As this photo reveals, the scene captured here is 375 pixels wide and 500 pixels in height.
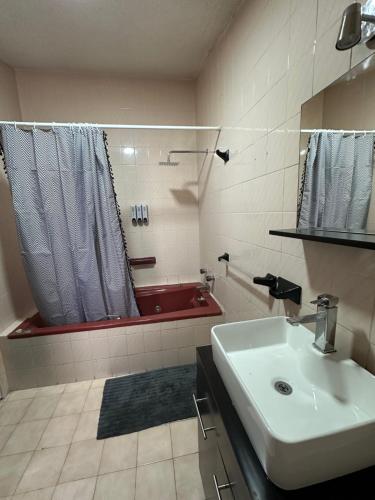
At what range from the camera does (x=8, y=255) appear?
1.81 m

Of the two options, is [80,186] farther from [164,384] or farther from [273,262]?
[164,384]

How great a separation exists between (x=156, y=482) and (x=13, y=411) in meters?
1.15

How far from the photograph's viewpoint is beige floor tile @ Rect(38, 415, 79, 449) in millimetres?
1282

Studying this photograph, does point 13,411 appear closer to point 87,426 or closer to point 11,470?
point 11,470

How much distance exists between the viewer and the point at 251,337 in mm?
863

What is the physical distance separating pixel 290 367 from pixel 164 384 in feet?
4.01

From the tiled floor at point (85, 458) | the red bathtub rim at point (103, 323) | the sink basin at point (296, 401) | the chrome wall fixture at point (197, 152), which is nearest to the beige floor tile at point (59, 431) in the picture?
the tiled floor at point (85, 458)

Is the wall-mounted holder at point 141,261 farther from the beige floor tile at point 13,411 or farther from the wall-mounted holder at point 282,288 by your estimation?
the wall-mounted holder at point 282,288

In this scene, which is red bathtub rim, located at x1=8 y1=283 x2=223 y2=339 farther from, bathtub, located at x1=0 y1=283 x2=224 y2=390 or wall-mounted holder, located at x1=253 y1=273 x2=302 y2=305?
wall-mounted holder, located at x1=253 y1=273 x2=302 y2=305

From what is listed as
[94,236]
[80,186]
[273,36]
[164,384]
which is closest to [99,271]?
[94,236]

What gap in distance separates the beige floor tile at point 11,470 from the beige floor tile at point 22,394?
0.47 meters

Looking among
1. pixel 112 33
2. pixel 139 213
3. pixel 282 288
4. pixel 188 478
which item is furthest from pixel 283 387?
pixel 112 33

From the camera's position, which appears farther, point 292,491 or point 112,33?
point 112,33

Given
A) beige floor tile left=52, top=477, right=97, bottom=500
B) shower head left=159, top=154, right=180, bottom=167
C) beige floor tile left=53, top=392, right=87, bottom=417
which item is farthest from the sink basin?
shower head left=159, top=154, right=180, bottom=167
